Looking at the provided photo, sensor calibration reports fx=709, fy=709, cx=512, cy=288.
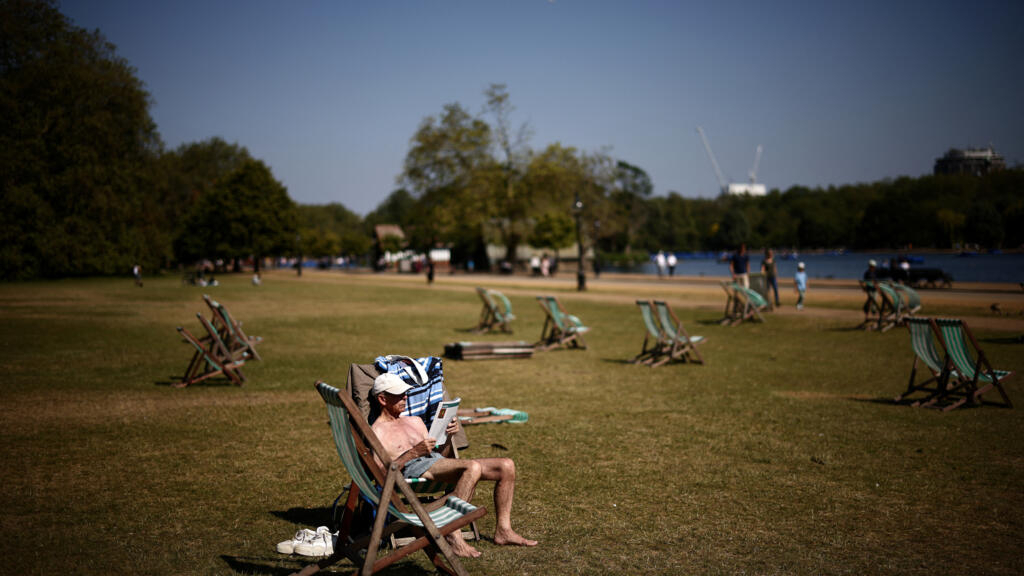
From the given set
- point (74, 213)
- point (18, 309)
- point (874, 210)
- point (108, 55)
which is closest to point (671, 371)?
point (18, 309)

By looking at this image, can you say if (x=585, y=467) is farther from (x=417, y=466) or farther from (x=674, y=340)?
(x=674, y=340)

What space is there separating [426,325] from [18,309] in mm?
14142

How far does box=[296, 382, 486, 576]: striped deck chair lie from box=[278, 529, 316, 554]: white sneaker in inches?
21.3

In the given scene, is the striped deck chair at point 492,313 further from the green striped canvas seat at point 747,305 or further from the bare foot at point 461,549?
the bare foot at point 461,549

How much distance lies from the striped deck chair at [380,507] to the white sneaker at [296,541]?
1.77 ft

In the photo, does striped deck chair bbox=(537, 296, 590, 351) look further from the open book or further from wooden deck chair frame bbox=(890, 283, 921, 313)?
the open book

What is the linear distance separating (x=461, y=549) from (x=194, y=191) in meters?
94.6

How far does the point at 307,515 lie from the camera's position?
4992mm

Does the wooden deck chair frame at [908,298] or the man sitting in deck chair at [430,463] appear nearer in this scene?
the man sitting in deck chair at [430,463]

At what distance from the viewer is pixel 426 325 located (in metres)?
20.2

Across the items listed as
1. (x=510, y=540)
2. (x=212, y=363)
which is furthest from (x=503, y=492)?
(x=212, y=363)

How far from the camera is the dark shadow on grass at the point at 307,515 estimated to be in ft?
15.9

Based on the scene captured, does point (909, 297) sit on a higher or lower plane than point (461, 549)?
higher

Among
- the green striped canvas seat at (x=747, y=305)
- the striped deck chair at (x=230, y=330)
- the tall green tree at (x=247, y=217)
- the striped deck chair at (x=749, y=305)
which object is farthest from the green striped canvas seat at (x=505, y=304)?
the tall green tree at (x=247, y=217)
